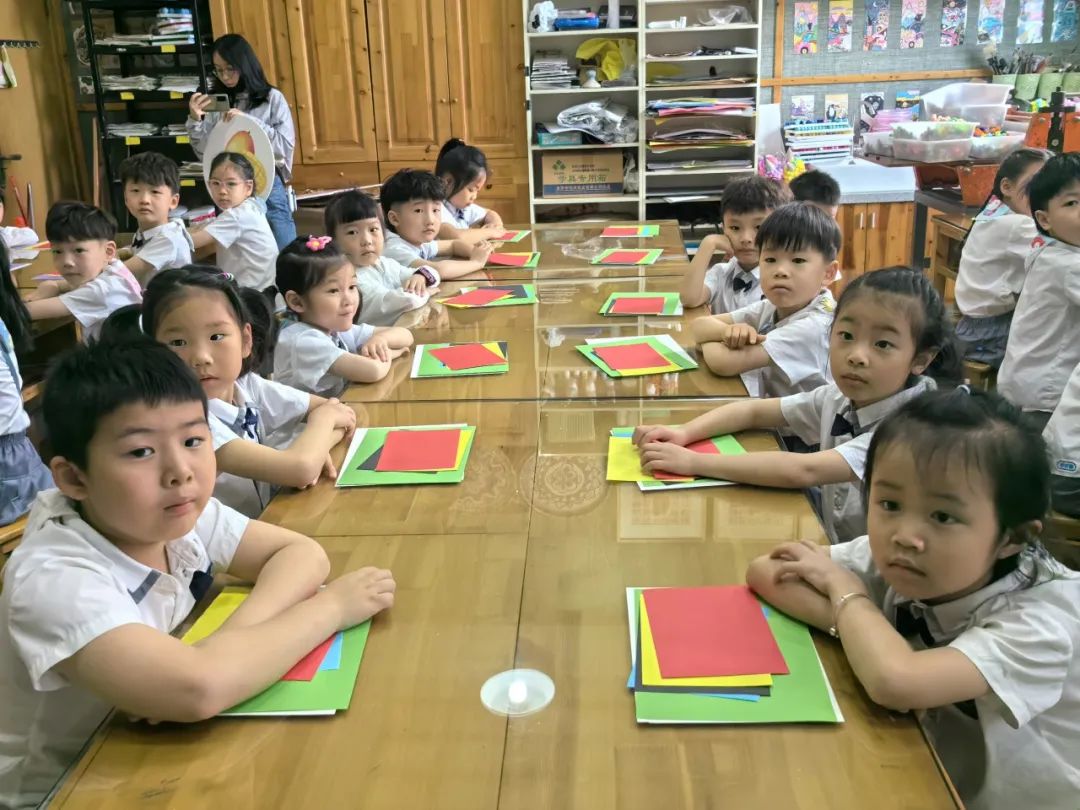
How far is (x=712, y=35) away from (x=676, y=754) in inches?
191

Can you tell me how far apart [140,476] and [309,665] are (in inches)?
11.2

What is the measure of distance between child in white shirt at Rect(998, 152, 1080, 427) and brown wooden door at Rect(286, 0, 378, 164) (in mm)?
3811

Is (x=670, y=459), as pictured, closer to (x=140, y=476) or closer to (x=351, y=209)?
(x=140, y=476)

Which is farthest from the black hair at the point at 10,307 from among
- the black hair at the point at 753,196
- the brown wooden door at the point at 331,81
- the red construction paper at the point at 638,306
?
the brown wooden door at the point at 331,81

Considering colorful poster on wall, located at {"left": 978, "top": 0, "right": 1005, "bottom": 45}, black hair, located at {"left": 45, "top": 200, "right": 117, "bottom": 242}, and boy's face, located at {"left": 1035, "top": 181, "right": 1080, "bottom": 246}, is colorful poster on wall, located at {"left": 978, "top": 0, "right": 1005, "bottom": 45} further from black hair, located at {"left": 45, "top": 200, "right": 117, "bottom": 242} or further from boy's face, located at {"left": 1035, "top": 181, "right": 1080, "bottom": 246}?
black hair, located at {"left": 45, "top": 200, "right": 117, "bottom": 242}

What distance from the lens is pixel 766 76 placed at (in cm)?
524

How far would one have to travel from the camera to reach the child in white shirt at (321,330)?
2.15 meters

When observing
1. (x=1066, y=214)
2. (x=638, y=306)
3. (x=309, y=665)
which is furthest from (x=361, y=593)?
(x=1066, y=214)

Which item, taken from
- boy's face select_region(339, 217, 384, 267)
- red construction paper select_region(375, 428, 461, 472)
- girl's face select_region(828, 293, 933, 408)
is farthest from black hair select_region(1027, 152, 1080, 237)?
boy's face select_region(339, 217, 384, 267)

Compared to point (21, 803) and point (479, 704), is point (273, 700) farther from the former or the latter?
point (21, 803)

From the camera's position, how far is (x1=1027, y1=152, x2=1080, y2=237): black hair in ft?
7.48

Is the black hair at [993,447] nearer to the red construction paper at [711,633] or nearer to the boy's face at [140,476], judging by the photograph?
the red construction paper at [711,633]

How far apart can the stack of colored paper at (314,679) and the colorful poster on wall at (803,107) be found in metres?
4.85

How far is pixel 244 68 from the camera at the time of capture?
462cm
